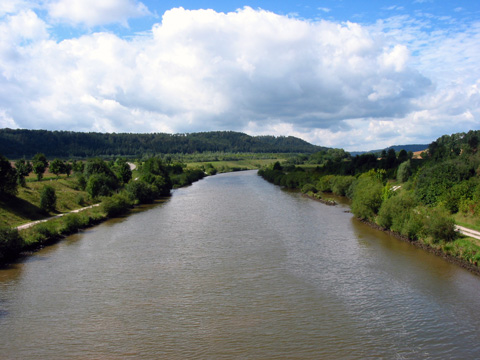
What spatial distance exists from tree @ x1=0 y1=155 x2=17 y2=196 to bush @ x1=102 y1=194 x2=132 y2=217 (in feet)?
28.7

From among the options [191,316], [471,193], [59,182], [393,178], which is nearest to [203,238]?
[191,316]

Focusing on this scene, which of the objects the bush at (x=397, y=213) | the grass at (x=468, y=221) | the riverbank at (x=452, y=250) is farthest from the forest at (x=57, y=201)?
the grass at (x=468, y=221)

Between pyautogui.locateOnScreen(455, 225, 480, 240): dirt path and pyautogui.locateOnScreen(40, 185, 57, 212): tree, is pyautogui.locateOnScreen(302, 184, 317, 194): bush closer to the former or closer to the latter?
pyautogui.locateOnScreen(455, 225, 480, 240): dirt path

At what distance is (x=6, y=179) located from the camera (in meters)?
36.5

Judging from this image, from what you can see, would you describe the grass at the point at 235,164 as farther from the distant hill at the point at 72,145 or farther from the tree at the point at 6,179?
the tree at the point at 6,179

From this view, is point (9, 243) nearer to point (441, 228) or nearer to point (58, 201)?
point (58, 201)

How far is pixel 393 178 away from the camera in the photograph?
6794 cm

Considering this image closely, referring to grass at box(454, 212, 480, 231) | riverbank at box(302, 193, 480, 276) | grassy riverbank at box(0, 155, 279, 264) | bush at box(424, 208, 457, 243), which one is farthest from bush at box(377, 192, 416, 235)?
grassy riverbank at box(0, 155, 279, 264)

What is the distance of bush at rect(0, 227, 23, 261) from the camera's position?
2477cm

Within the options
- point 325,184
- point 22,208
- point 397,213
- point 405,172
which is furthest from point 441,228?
point 325,184

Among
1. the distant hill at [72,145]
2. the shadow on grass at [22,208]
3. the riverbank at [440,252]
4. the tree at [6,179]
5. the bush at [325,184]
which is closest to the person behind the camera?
the riverbank at [440,252]

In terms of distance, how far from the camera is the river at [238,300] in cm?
1449

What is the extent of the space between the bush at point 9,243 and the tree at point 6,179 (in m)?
12.4

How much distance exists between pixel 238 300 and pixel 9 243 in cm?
1622
